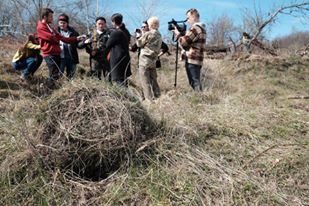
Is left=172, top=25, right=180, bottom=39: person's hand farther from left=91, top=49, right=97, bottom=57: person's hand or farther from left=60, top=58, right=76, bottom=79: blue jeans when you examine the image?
left=60, top=58, right=76, bottom=79: blue jeans

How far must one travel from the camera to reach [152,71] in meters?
6.59

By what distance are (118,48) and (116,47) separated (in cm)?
4

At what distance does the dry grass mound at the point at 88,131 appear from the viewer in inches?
137

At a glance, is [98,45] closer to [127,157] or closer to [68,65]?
[68,65]

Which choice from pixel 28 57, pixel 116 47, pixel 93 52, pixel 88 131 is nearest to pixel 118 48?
pixel 116 47

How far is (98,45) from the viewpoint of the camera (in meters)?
6.63

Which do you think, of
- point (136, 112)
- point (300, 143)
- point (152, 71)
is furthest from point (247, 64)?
point (136, 112)

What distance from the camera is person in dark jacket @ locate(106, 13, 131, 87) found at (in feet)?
20.0

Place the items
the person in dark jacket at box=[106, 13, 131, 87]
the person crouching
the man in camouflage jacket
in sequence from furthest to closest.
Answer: the person crouching → the man in camouflage jacket → the person in dark jacket at box=[106, 13, 131, 87]

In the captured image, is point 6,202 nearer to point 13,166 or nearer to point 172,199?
point 13,166

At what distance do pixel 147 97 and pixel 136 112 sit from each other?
2422 mm

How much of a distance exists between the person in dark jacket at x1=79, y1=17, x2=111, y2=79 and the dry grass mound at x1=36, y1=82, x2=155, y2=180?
2.78 m

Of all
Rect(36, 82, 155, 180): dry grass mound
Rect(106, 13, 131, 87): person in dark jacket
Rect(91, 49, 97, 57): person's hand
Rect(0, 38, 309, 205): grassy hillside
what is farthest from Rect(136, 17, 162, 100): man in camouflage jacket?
Rect(36, 82, 155, 180): dry grass mound

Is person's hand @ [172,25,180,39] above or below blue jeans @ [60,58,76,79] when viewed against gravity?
above
